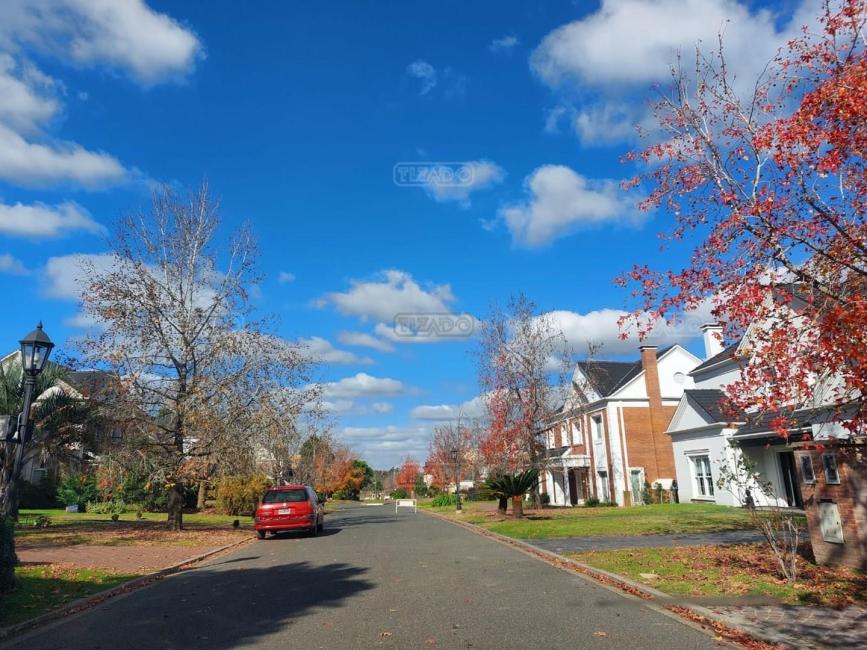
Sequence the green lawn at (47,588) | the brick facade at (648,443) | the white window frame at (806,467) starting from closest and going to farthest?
the green lawn at (47,588) < the white window frame at (806,467) < the brick facade at (648,443)

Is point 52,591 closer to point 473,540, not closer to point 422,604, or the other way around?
point 422,604

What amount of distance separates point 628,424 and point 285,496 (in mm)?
24358

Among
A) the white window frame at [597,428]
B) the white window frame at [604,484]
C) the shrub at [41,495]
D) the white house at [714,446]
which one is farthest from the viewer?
the white window frame at [597,428]

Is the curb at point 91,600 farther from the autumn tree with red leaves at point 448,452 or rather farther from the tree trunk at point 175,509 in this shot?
the autumn tree with red leaves at point 448,452

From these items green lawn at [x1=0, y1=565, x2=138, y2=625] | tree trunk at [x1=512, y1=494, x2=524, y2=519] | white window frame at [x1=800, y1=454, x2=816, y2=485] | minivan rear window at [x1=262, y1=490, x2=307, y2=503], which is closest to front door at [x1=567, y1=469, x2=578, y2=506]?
tree trunk at [x1=512, y1=494, x2=524, y2=519]

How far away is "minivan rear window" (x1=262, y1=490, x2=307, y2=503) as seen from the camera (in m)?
21.0

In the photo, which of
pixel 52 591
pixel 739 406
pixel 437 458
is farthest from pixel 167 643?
pixel 437 458

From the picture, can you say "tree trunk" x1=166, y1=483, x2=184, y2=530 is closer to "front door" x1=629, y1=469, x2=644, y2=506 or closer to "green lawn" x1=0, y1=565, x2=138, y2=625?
"green lawn" x1=0, y1=565, x2=138, y2=625

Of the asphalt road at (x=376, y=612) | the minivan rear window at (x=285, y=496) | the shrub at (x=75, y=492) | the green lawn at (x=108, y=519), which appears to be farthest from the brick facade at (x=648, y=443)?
the shrub at (x=75, y=492)

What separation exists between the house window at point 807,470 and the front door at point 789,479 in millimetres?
17028

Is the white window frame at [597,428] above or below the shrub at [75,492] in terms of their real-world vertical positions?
above

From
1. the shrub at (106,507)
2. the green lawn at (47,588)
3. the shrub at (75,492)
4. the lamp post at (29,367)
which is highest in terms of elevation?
the lamp post at (29,367)

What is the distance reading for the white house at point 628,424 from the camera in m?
38.1

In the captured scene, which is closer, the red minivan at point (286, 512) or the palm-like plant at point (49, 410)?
the red minivan at point (286, 512)
